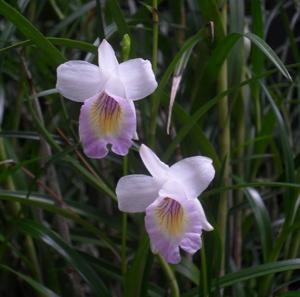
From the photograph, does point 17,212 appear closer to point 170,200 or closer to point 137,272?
point 137,272

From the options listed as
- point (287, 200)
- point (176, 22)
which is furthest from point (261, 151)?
point (176, 22)

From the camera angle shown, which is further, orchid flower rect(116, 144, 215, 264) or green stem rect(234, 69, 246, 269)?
green stem rect(234, 69, 246, 269)

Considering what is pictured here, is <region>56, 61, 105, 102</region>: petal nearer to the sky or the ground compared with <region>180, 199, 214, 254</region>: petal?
nearer to the sky

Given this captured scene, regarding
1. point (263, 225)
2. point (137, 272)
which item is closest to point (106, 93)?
point (137, 272)

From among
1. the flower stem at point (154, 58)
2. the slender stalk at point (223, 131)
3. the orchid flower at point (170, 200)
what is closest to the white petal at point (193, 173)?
the orchid flower at point (170, 200)

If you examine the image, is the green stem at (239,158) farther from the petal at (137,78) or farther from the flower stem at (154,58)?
the petal at (137,78)

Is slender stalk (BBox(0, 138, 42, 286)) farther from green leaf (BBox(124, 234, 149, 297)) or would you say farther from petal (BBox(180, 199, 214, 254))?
petal (BBox(180, 199, 214, 254))

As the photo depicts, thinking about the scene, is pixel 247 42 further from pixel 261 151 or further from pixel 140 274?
pixel 140 274

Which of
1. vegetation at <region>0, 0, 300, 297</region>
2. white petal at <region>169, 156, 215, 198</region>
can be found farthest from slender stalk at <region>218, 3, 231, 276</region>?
white petal at <region>169, 156, 215, 198</region>
